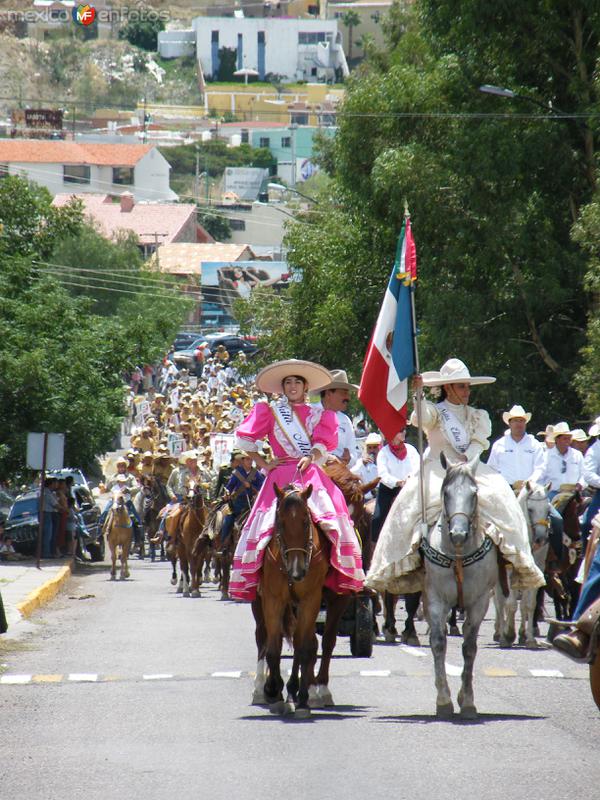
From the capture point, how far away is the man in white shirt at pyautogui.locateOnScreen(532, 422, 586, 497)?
19.8 meters

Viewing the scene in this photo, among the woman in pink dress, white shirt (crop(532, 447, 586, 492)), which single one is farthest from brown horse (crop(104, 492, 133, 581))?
the woman in pink dress

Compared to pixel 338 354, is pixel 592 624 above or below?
above

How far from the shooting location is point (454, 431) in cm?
1184

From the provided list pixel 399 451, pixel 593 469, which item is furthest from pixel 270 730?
pixel 593 469

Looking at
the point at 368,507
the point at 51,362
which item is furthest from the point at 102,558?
the point at 368,507

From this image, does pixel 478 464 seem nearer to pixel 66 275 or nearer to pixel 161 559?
pixel 161 559

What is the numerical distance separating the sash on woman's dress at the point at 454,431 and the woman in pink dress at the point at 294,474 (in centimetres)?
80

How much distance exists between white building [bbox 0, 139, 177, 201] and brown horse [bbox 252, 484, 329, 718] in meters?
160

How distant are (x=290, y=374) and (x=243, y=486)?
1025 cm

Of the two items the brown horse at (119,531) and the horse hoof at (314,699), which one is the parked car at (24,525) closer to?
the brown horse at (119,531)

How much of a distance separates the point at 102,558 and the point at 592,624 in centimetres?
3090

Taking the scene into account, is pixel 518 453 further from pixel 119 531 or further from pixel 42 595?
pixel 119 531

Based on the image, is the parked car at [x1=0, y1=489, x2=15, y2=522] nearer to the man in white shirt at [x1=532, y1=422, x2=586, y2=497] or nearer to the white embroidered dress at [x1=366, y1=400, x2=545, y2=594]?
the man in white shirt at [x1=532, y1=422, x2=586, y2=497]

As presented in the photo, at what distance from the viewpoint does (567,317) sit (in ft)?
125
